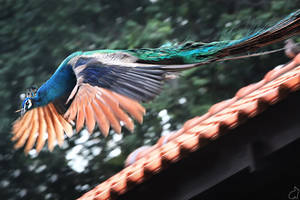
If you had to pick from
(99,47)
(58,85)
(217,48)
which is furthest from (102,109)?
(99,47)

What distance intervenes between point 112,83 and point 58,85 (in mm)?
636

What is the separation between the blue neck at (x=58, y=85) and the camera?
289 centimetres

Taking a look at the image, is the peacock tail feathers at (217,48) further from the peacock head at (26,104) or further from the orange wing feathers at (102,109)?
the peacock head at (26,104)

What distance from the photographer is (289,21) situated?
207 cm

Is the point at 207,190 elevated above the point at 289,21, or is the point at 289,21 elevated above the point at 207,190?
the point at 289,21

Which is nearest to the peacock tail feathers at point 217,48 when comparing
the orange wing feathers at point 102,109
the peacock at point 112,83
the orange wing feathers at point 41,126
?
the peacock at point 112,83

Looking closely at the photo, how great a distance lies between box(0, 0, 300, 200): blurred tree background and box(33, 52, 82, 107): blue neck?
2.39 metres

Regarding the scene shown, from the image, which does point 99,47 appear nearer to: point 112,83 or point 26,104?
point 26,104

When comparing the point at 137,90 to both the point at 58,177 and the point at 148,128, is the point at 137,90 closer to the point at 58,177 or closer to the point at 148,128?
the point at 148,128

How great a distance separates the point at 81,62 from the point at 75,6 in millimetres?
3804

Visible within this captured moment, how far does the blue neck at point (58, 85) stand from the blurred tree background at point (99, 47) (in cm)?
239

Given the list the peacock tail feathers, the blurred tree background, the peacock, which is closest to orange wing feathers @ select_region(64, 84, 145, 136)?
the peacock

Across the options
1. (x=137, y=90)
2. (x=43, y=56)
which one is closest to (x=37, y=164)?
(x=43, y=56)

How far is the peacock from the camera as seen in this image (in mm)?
2141
